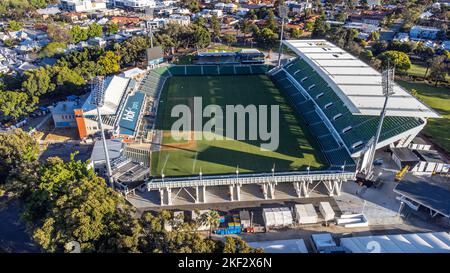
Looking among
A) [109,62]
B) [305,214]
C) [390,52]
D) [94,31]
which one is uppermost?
[94,31]

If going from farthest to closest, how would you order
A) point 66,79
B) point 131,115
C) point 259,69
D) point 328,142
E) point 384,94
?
point 259,69
point 66,79
point 131,115
point 328,142
point 384,94

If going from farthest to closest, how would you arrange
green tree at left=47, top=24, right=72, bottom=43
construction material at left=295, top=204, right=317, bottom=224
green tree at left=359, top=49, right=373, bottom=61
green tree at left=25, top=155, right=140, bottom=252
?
1. green tree at left=47, top=24, right=72, bottom=43
2. green tree at left=359, top=49, right=373, bottom=61
3. construction material at left=295, top=204, right=317, bottom=224
4. green tree at left=25, top=155, right=140, bottom=252

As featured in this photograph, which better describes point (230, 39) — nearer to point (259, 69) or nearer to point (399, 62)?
point (259, 69)

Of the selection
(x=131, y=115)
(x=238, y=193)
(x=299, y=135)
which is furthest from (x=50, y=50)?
(x=238, y=193)

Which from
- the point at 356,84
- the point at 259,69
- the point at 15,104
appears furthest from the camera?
the point at 259,69

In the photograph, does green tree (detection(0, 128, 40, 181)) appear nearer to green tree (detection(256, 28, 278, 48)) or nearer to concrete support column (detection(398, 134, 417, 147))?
concrete support column (detection(398, 134, 417, 147))

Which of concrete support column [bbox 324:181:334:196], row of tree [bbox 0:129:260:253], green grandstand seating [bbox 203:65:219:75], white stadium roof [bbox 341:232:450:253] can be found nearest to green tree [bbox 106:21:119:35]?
green grandstand seating [bbox 203:65:219:75]

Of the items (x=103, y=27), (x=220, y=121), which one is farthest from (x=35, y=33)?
(x=220, y=121)
